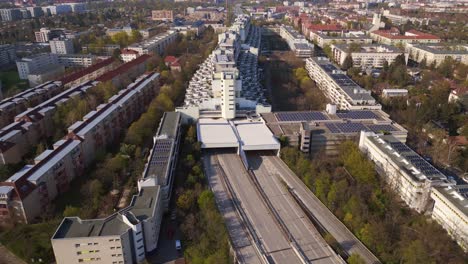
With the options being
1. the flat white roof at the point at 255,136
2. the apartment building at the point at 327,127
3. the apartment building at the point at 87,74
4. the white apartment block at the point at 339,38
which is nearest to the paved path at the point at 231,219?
the flat white roof at the point at 255,136

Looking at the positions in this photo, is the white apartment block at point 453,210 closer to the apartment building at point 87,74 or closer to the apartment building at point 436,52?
the apartment building at point 87,74

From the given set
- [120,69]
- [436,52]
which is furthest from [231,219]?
[436,52]

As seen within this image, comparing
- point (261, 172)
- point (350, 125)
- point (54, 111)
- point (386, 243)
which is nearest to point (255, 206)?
point (261, 172)

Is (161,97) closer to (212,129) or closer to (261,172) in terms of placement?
(212,129)

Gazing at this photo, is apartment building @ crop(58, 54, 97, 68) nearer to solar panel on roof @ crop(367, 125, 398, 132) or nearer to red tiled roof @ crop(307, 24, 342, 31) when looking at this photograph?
solar panel on roof @ crop(367, 125, 398, 132)

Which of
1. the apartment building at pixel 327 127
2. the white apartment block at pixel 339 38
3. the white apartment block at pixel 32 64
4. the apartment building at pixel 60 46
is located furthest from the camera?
the white apartment block at pixel 339 38

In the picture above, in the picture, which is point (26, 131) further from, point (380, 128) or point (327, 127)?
point (380, 128)
